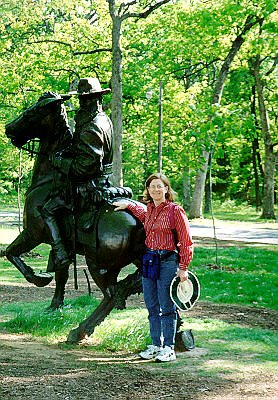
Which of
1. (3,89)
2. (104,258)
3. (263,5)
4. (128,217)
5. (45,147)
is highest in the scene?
(263,5)

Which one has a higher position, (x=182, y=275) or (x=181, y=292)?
(x=182, y=275)

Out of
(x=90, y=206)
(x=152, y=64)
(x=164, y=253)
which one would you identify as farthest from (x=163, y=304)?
(x=152, y=64)

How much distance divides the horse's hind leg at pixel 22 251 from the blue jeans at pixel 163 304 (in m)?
1.90

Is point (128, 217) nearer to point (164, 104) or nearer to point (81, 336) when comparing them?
point (81, 336)

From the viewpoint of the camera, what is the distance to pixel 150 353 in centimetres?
687

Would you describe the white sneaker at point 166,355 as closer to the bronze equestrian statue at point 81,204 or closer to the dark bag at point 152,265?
the bronze equestrian statue at point 81,204

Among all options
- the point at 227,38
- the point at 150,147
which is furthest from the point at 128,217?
the point at 150,147

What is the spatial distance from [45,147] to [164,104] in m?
17.2

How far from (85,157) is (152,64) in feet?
74.1

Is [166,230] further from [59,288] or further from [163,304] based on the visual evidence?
[59,288]

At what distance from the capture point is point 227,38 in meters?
28.7

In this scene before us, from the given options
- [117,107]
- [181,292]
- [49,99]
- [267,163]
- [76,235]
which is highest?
[117,107]

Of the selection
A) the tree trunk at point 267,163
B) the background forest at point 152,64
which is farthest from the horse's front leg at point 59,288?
the tree trunk at point 267,163

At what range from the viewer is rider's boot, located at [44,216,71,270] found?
7910mm
